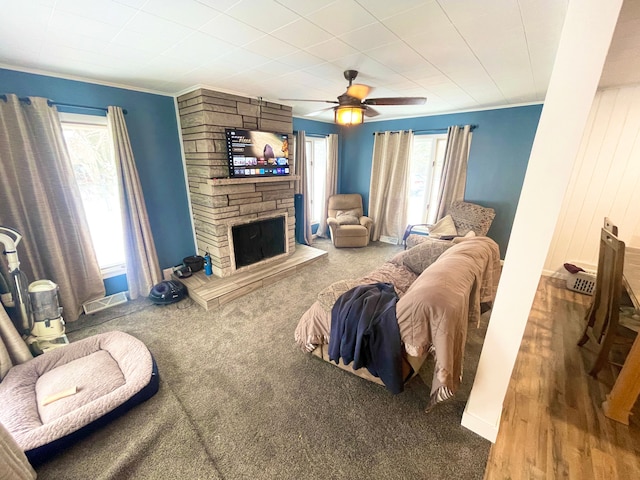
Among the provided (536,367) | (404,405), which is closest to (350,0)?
(404,405)

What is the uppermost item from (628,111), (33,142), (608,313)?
(628,111)

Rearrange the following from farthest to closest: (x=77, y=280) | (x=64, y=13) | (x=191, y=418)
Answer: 1. (x=77, y=280)
2. (x=191, y=418)
3. (x=64, y=13)

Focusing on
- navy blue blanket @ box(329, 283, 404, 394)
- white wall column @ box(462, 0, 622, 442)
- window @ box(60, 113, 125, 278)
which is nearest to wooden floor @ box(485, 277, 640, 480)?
white wall column @ box(462, 0, 622, 442)

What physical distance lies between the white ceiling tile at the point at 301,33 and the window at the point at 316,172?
Result: 3187mm

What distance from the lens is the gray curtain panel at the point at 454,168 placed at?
399 centimetres

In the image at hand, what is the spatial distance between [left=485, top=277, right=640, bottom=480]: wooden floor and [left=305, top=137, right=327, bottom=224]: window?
13.1ft

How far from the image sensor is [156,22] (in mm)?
1471

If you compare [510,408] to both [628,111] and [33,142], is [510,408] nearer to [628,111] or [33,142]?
[628,111]

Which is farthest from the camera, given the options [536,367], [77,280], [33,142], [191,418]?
[77,280]

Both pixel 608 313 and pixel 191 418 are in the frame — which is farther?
pixel 608 313

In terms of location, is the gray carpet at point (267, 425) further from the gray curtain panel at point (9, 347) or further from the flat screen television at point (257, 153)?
the flat screen television at point (257, 153)

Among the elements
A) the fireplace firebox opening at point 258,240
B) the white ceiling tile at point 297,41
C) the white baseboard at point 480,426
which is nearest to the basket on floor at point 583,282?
the white ceiling tile at point 297,41

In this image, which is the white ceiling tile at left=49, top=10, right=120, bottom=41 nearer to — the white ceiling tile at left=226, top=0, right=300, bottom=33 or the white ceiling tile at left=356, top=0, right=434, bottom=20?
the white ceiling tile at left=226, top=0, right=300, bottom=33

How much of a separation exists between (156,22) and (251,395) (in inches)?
96.3
